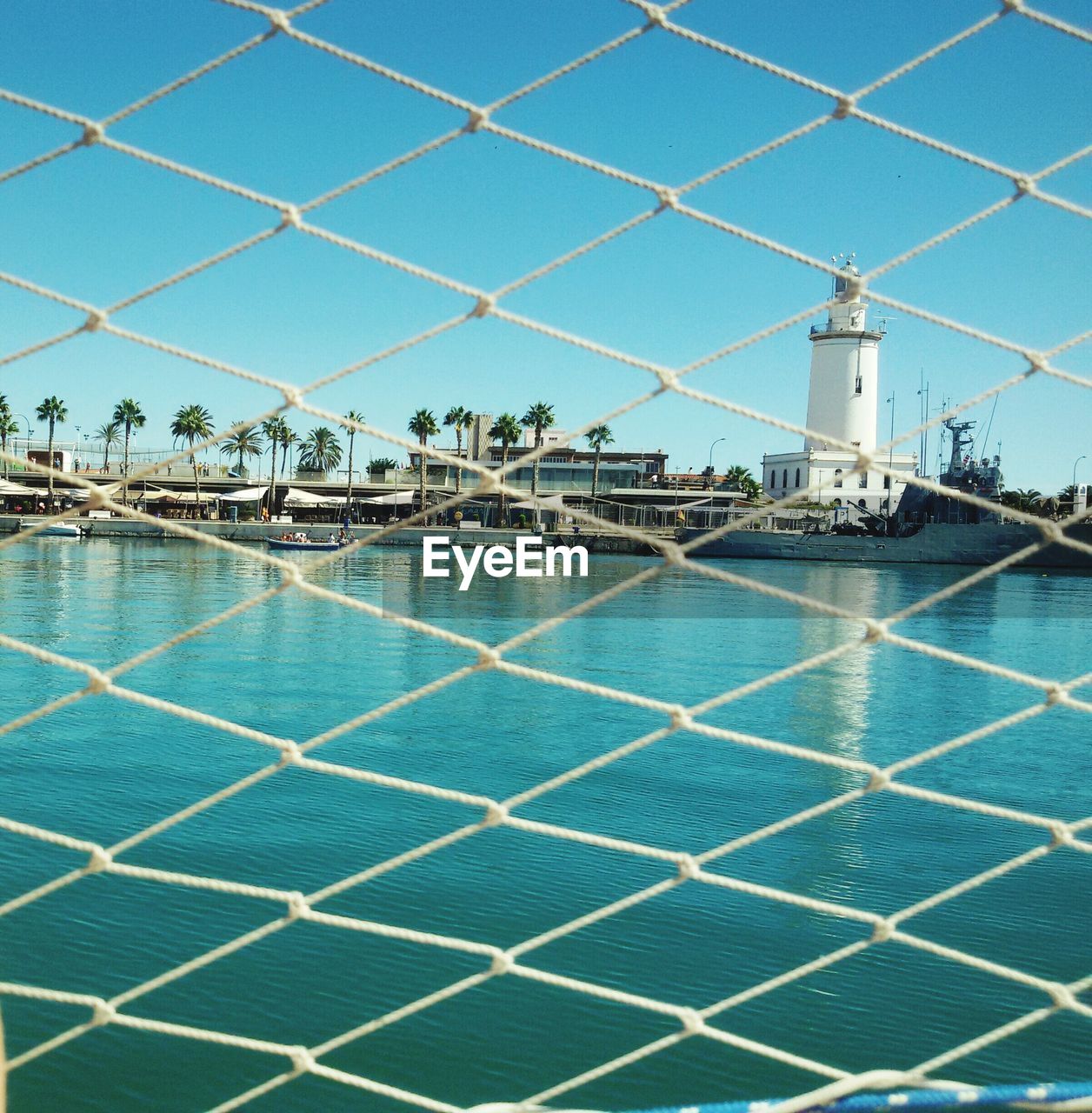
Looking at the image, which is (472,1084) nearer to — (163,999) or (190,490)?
(163,999)

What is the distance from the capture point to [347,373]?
2.02 metres

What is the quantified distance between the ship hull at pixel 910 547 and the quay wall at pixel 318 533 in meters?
4.56

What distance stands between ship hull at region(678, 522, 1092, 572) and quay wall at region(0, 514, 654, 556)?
15.0ft

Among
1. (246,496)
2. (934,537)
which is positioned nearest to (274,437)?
(246,496)

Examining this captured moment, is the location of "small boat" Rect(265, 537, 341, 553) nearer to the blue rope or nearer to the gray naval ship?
the gray naval ship

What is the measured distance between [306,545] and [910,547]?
77.8 ft

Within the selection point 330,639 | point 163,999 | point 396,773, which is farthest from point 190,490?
point 163,999

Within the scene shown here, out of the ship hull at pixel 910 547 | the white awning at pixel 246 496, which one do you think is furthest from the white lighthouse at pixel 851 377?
the white awning at pixel 246 496

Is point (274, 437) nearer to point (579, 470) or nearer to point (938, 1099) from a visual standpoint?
point (579, 470)

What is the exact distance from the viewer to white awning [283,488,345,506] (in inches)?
1869

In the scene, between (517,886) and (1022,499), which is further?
(1022,499)

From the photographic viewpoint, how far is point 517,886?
514 cm

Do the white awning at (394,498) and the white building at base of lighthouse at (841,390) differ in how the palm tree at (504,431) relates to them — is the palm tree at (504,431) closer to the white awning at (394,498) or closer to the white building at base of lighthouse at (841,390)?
the white awning at (394,498)

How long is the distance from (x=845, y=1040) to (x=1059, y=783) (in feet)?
16.2
